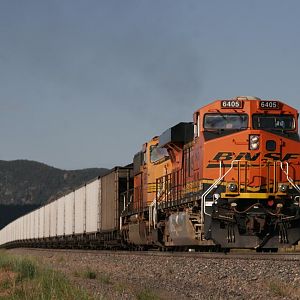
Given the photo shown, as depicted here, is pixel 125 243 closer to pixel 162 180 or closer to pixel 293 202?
pixel 162 180

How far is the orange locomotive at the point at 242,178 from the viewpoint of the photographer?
627 inches

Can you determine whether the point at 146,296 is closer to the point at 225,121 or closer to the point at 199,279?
the point at 199,279

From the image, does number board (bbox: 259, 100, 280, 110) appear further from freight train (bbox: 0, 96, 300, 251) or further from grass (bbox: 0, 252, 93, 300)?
grass (bbox: 0, 252, 93, 300)

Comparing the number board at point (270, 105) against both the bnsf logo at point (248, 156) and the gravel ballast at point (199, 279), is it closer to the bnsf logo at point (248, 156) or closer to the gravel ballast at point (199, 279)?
the bnsf logo at point (248, 156)

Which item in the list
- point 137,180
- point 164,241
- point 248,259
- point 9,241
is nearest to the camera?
point 248,259

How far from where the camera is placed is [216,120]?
664 inches

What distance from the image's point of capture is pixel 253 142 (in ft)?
54.2

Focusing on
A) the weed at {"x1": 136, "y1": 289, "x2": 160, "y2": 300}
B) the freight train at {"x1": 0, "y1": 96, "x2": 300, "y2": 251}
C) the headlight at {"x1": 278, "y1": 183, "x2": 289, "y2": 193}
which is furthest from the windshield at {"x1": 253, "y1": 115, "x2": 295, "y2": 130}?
the weed at {"x1": 136, "y1": 289, "x2": 160, "y2": 300}

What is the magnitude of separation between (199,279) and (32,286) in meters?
2.95

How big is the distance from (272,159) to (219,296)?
731 centimetres

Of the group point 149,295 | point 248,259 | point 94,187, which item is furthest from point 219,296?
point 94,187

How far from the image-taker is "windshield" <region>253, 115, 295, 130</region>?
661 inches

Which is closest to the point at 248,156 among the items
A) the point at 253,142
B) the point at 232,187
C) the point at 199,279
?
the point at 253,142

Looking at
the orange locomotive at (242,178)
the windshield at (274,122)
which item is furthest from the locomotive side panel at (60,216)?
the windshield at (274,122)
